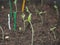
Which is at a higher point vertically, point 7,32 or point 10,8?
point 10,8

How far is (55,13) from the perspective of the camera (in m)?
2.47

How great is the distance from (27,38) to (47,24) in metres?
0.33

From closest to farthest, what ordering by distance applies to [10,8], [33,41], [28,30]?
[33,41] < [28,30] < [10,8]

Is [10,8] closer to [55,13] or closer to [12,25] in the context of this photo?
[12,25]

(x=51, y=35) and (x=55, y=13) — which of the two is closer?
(x=51, y=35)

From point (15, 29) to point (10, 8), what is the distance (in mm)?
344

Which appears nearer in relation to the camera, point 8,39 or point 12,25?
point 8,39

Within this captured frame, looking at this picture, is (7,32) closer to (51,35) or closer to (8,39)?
(8,39)

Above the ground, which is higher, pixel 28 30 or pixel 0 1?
pixel 0 1

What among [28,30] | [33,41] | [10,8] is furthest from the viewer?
[10,8]

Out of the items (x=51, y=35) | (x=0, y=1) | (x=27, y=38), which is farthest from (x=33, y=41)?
(x=0, y=1)

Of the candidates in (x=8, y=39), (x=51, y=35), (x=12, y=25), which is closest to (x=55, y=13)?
(x=51, y=35)

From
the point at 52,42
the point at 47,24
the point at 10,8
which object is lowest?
the point at 52,42

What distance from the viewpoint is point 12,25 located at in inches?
88.1
